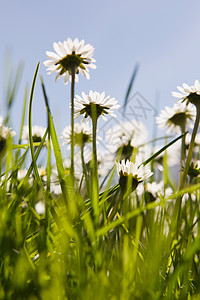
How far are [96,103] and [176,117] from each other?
44cm

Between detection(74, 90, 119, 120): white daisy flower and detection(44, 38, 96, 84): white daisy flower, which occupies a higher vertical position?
detection(44, 38, 96, 84): white daisy flower

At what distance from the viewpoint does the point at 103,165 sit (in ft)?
4.24

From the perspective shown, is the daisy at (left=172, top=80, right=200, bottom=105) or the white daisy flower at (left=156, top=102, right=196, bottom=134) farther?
the white daisy flower at (left=156, top=102, right=196, bottom=134)

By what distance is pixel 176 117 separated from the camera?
110 cm

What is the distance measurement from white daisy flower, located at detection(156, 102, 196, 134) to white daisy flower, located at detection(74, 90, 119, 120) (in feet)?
1.13

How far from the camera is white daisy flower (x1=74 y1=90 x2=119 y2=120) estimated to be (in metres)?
0.76

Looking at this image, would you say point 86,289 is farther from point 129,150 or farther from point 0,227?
point 129,150

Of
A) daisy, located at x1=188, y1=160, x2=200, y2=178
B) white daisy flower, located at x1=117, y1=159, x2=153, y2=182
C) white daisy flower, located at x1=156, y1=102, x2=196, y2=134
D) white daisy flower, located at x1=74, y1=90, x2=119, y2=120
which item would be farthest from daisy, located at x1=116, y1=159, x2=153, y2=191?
white daisy flower, located at x1=156, y1=102, x2=196, y2=134

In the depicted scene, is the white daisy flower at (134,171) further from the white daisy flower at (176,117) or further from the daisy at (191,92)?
the white daisy flower at (176,117)

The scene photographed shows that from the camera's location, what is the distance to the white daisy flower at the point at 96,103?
765mm

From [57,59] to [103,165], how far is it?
0.63 m

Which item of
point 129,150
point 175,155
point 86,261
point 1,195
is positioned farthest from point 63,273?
point 175,155

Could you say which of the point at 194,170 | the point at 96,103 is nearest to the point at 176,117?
the point at 194,170

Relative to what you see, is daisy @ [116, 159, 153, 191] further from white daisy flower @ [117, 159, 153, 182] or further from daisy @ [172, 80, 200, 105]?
daisy @ [172, 80, 200, 105]
